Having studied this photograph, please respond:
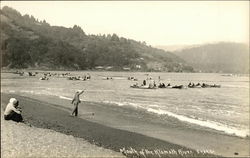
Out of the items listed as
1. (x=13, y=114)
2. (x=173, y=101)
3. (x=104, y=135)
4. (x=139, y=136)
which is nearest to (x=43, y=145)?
(x=104, y=135)

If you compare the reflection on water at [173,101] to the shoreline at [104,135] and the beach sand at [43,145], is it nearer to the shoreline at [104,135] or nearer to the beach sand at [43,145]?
the shoreline at [104,135]

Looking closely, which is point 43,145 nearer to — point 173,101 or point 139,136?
point 139,136

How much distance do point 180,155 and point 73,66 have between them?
4460 centimetres

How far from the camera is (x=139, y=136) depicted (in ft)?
38.2

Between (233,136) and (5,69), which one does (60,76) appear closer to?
(5,69)

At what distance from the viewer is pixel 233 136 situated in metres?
12.8

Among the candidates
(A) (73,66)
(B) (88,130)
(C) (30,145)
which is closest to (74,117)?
(B) (88,130)

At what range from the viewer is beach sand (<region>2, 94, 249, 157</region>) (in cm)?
978

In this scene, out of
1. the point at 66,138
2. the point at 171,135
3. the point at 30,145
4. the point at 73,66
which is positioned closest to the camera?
the point at 30,145

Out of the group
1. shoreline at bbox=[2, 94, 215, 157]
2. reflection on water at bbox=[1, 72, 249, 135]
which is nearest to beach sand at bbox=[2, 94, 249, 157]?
shoreline at bbox=[2, 94, 215, 157]

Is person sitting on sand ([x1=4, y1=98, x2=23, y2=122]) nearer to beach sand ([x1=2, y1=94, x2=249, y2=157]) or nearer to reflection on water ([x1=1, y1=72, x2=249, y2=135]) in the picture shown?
beach sand ([x1=2, y1=94, x2=249, y2=157])

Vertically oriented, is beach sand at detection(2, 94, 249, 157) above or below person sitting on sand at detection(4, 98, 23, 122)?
below

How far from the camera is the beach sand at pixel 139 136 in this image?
32.1 ft

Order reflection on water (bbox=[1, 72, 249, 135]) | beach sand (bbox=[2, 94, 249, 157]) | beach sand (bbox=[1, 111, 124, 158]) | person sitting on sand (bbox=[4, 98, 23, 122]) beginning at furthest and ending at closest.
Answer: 1. reflection on water (bbox=[1, 72, 249, 135])
2. person sitting on sand (bbox=[4, 98, 23, 122])
3. beach sand (bbox=[2, 94, 249, 157])
4. beach sand (bbox=[1, 111, 124, 158])
